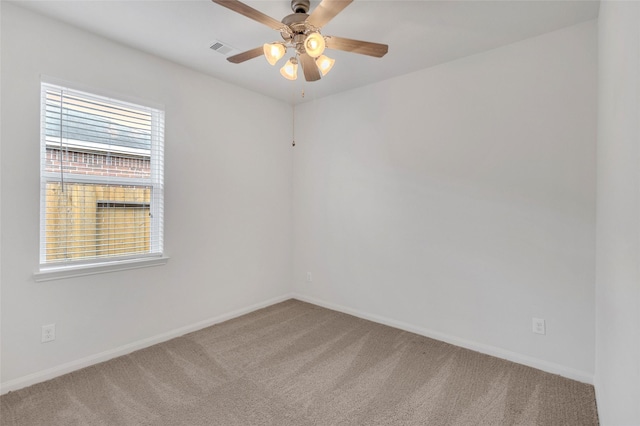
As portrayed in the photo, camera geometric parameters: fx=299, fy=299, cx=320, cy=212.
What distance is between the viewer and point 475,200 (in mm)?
2791

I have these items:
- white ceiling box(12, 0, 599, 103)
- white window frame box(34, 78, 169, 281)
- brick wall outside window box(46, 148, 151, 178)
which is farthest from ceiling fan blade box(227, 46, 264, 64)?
brick wall outside window box(46, 148, 151, 178)

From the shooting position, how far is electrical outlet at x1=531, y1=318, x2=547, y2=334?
2447mm

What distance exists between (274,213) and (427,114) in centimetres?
224

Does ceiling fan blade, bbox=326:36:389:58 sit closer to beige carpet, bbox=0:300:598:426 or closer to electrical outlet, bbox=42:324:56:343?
beige carpet, bbox=0:300:598:426

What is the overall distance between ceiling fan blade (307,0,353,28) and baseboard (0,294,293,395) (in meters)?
3.00

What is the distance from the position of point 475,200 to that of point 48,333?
370cm

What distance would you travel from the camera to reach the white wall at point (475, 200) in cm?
233

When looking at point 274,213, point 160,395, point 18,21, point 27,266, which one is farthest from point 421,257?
point 18,21

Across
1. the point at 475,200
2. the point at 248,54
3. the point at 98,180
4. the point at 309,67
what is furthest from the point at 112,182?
the point at 475,200

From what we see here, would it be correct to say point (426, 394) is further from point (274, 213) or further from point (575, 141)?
point (274, 213)

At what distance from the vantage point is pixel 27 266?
7.18 ft

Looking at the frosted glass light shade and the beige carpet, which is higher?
the frosted glass light shade

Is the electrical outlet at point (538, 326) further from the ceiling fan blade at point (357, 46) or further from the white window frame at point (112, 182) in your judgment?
the white window frame at point (112, 182)

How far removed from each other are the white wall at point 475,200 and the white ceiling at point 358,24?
0.84ft
